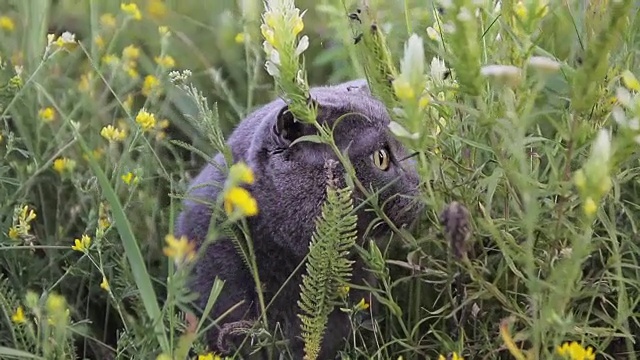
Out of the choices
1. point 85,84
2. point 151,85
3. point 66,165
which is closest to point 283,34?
point 66,165

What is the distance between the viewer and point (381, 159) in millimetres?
1541

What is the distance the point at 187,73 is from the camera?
4.93ft

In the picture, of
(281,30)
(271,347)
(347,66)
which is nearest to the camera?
(281,30)

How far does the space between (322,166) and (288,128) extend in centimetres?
10

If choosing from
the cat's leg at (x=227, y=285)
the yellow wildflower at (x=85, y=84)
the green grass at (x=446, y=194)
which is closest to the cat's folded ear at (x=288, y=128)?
the green grass at (x=446, y=194)

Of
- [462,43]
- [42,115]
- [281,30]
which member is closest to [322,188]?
[281,30]

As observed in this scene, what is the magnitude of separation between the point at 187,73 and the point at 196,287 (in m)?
0.45

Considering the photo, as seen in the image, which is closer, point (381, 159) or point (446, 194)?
point (446, 194)

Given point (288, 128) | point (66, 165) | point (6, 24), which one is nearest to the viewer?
point (288, 128)

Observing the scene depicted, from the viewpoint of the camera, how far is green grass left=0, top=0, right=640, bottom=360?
91 cm

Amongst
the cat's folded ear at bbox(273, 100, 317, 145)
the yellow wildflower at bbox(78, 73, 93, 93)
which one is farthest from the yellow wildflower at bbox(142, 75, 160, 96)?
the cat's folded ear at bbox(273, 100, 317, 145)

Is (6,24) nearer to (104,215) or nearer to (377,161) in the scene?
(104,215)

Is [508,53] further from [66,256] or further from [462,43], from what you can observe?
[66,256]

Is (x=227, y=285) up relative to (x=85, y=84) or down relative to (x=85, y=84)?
down
